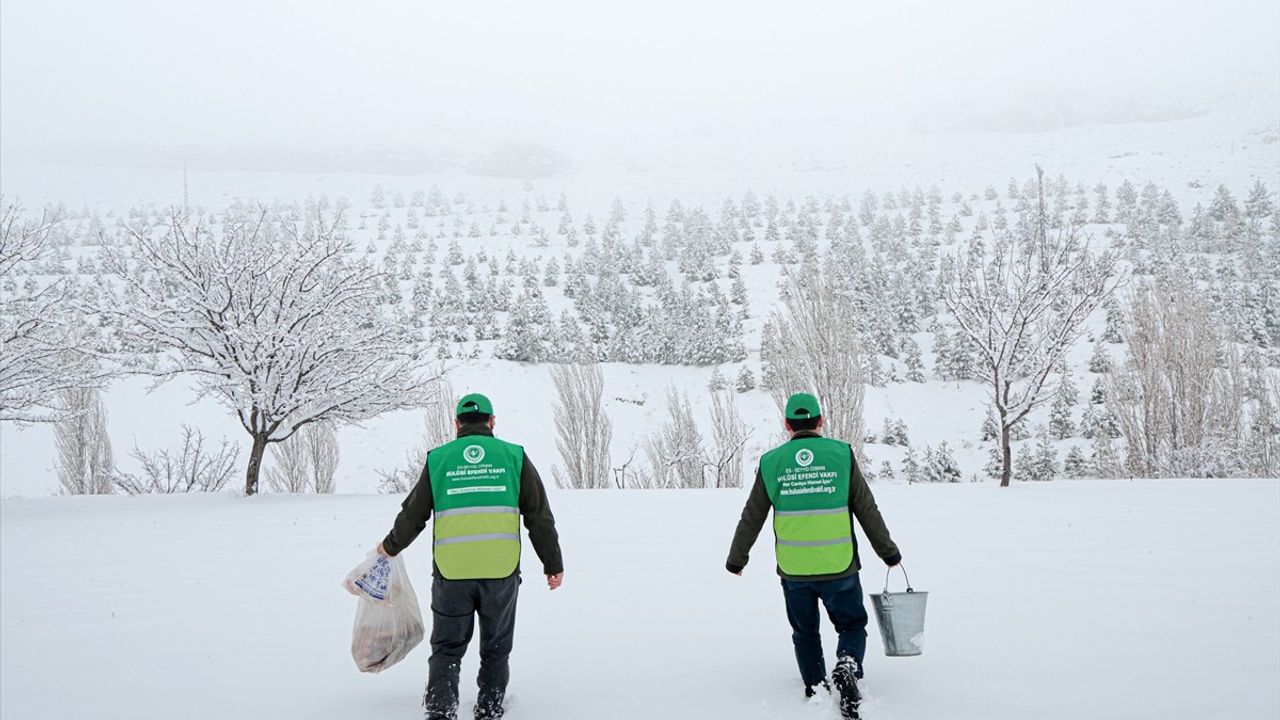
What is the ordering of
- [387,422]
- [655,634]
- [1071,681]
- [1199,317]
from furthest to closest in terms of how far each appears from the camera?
[387,422]
[1199,317]
[655,634]
[1071,681]

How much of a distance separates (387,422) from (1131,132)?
296ft

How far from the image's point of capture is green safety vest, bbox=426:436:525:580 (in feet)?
12.0

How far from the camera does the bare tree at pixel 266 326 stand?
13.9 metres

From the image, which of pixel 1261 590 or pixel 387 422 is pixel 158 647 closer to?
pixel 1261 590

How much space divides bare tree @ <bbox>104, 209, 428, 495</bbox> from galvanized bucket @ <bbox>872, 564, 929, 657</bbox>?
1272 cm

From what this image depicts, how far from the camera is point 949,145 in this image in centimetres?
9144

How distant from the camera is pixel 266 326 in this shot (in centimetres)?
1440

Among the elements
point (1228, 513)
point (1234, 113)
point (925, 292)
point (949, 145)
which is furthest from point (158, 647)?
point (1234, 113)

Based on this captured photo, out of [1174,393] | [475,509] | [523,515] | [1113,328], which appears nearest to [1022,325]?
[1174,393]

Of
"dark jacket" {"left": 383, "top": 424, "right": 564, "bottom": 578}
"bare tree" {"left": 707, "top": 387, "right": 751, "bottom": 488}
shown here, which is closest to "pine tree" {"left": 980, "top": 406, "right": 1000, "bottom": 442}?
"bare tree" {"left": 707, "top": 387, "right": 751, "bottom": 488}

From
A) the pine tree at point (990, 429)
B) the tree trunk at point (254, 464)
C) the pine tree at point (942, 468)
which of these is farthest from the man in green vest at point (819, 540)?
the pine tree at point (990, 429)

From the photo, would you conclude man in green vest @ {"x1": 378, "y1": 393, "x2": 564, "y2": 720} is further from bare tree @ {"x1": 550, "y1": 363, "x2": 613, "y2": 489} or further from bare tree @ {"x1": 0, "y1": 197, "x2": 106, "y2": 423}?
bare tree @ {"x1": 550, "y1": 363, "x2": 613, "y2": 489}

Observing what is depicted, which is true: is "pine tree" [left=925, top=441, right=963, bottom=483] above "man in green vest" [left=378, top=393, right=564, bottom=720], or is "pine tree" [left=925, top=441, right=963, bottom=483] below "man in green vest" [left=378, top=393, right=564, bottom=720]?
below

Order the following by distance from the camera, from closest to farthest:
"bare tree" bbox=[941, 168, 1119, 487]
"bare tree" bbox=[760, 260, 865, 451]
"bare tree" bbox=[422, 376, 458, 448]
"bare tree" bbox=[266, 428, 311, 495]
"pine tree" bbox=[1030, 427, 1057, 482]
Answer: "bare tree" bbox=[941, 168, 1119, 487] → "bare tree" bbox=[760, 260, 865, 451] → "pine tree" bbox=[1030, 427, 1057, 482] → "bare tree" bbox=[266, 428, 311, 495] → "bare tree" bbox=[422, 376, 458, 448]
